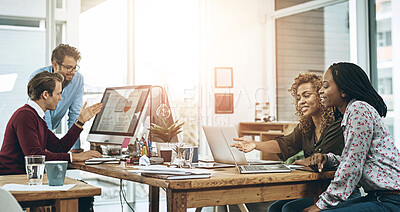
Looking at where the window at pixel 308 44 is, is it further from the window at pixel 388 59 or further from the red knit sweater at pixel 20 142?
the red knit sweater at pixel 20 142

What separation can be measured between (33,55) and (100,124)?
6.40 feet

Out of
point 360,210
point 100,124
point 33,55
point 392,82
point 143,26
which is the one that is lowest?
point 360,210

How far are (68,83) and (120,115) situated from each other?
93cm

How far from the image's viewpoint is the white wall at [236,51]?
238 inches

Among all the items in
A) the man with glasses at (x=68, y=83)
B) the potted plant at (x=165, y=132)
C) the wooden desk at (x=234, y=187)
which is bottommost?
the wooden desk at (x=234, y=187)

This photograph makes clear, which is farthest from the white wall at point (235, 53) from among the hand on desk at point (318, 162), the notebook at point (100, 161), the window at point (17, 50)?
the hand on desk at point (318, 162)

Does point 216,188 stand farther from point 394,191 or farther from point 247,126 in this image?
point 247,126

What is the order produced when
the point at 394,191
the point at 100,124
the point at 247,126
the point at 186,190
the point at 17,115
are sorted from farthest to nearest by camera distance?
the point at 247,126
the point at 100,124
the point at 17,115
the point at 394,191
the point at 186,190

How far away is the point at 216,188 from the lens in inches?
76.9

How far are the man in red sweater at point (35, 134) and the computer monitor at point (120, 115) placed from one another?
8.0 inches

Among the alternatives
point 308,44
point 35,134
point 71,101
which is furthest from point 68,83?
point 308,44

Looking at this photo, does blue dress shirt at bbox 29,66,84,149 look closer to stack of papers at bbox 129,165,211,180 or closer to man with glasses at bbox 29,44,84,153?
man with glasses at bbox 29,44,84,153

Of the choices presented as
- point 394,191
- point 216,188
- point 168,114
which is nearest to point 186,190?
point 216,188

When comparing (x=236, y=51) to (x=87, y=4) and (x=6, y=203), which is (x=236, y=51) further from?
(x=6, y=203)
